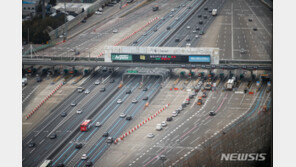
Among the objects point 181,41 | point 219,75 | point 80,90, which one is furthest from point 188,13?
point 80,90

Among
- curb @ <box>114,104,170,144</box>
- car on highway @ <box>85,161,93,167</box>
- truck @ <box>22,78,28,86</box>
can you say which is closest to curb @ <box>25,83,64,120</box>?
truck @ <box>22,78,28,86</box>

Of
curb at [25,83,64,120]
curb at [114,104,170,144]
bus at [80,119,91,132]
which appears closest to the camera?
curb at [114,104,170,144]

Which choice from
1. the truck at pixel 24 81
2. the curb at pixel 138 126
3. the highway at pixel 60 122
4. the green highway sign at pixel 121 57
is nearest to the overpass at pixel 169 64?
the green highway sign at pixel 121 57

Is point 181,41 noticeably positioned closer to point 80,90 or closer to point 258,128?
point 80,90

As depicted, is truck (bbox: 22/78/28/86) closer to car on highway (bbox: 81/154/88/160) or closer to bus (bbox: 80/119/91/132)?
bus (bbox: 80/119/91/132)

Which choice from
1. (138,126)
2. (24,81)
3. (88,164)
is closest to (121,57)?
(24,81)

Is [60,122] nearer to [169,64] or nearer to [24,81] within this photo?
[24,81]

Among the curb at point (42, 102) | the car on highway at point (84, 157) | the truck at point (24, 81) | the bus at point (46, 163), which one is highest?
the truck at point (24, 81)

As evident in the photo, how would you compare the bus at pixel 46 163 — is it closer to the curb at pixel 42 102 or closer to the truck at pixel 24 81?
the curb at pixel 42 102

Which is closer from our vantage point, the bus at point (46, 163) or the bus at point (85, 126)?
the bus at point (46, 163)
